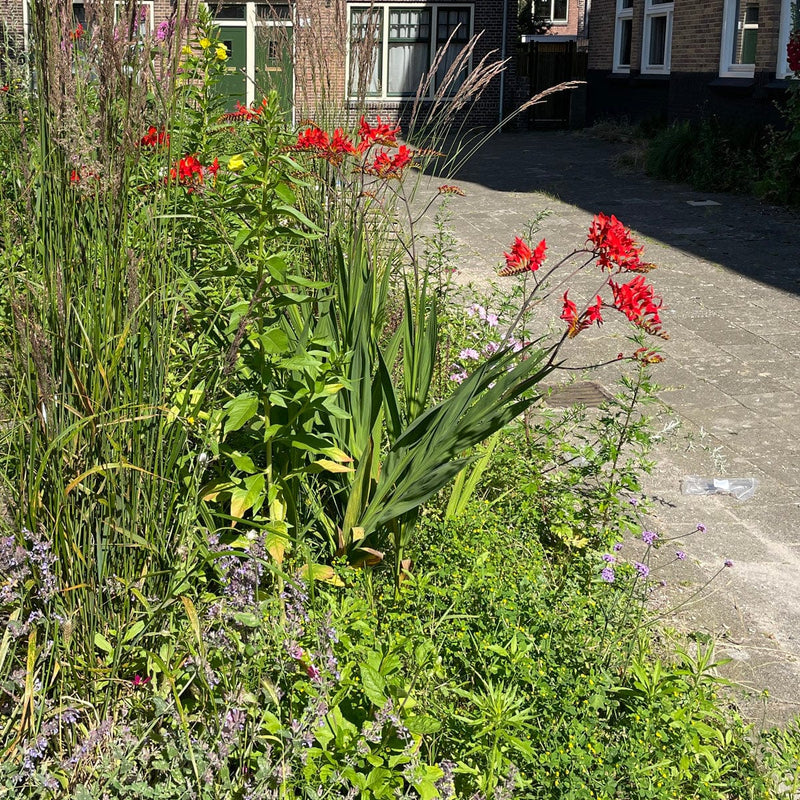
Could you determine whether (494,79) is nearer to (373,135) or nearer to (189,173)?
(373,135)

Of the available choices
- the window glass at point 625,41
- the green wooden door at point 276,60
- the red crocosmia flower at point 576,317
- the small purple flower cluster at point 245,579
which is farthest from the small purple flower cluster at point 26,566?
the window glass at point 625,41

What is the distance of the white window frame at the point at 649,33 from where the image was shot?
51.9 ft

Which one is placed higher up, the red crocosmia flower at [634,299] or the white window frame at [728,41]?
the white window frame at [728,41]

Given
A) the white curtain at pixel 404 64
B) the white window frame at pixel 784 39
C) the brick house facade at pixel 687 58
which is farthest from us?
the white curtain at pixel 404 64

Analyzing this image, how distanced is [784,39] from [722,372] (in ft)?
26.7

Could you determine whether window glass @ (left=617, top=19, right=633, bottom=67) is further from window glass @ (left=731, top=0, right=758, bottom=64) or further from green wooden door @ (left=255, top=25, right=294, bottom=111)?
green wooden door @ (left=255, top=25, right=294, bottom=111)

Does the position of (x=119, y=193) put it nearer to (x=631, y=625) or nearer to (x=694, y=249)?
(x=631, y=625)

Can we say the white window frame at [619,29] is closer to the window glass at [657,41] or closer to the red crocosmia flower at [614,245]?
the window glass at [657,41]

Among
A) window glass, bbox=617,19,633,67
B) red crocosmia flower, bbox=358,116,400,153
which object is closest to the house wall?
window glass, bbox=617,19,633,67

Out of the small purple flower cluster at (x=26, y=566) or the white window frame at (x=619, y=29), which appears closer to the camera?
the small purple flower cluster at (x=26, y=566)

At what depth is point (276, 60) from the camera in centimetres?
431

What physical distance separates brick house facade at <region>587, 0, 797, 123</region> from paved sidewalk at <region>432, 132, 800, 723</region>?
173 centimetres

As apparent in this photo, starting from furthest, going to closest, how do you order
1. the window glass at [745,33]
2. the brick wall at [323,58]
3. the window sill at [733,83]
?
the window glass at [745,33], the window sill at [733,83], the brick wall at [323,58]

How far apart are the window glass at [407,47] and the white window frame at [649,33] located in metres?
5.23
